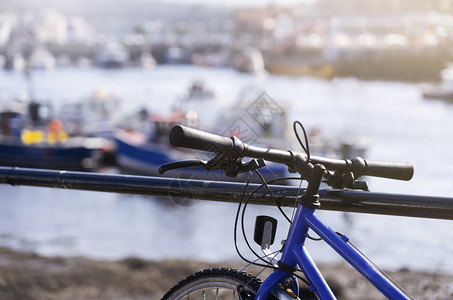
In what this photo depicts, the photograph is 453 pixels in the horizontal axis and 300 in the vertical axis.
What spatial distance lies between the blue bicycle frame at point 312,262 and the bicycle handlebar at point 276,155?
0.40 ft

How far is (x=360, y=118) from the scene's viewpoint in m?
45.1

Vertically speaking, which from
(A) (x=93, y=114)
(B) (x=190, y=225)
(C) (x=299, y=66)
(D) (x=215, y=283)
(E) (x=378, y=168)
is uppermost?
(E) (x=378, y=168)

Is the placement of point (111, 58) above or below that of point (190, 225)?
below

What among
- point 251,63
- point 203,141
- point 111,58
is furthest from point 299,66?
point 203,141

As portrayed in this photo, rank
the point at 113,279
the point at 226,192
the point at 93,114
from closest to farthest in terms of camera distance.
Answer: the point at 226,192, the point at 113,279, the point at 93,114

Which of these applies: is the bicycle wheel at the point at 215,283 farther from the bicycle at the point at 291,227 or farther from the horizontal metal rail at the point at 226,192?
the horizontal metal rail at the point at 226,192

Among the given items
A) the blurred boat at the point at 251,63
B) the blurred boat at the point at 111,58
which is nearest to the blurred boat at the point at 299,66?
the blurred boat at the point at 251,63

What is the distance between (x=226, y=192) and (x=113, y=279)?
6105mm

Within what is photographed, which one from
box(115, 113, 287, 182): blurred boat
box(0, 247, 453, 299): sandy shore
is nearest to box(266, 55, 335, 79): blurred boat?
box(115, 113, 287, 182): blurred boat

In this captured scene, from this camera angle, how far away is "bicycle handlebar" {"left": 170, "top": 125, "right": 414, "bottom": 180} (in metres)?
1.32

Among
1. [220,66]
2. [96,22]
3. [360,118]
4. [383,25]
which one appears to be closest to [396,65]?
[383,25]

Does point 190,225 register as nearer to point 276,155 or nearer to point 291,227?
point 291,227

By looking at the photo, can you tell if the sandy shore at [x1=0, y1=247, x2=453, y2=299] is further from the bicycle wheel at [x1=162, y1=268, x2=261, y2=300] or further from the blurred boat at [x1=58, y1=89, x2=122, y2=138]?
the blurred boat at [x1=58, y1=89, x2=122, y2=138]

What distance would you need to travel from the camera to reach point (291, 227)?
1573 millimetres
